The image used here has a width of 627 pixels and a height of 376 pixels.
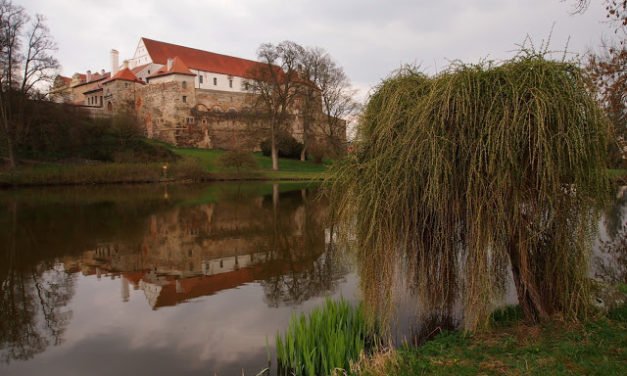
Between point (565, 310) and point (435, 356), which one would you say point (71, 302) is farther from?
point (565, 310)

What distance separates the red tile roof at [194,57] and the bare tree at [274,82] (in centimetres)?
1641

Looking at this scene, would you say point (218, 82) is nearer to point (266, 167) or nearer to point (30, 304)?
point (266, 167)

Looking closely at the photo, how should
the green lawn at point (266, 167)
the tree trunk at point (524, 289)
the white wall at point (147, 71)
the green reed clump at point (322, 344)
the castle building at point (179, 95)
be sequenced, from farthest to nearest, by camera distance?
the white wall at point (147, 71), the castle building at point (179, 95), the green lawn at point (266, 167), the tree trunk at point (524, 289), the green reed clump at point (322, 344)

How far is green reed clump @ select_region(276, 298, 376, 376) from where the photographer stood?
168 inches

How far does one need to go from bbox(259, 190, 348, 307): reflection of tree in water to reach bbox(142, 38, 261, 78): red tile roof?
46251 mm

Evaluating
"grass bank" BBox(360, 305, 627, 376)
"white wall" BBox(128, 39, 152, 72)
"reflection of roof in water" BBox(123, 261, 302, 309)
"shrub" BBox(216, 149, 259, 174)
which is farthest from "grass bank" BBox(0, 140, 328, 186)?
"grass bank" BBox(360, 305, 627, 376)

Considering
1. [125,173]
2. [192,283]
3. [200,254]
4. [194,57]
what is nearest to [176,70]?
[194,57]

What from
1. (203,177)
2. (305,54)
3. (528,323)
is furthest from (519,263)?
(305,54)

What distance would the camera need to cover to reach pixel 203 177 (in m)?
37.9

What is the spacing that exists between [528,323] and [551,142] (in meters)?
2.05

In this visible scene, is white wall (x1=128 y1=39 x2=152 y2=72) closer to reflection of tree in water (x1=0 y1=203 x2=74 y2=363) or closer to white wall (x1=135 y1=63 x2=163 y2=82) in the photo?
white wall (x1=135 y1=63 x2=163 y2=82)

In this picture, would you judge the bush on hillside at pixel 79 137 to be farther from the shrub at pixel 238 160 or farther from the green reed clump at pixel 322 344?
the green reed clump at pixel 322 344

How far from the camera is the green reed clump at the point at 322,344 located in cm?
428

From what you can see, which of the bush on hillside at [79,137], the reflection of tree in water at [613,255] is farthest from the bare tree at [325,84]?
the reflection of tree in water at [613,255]
